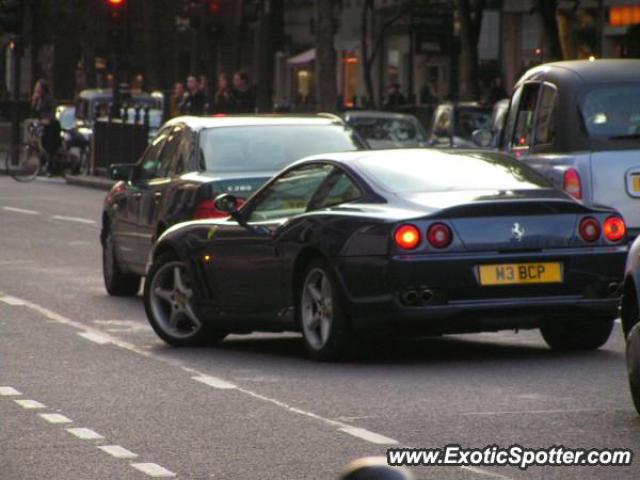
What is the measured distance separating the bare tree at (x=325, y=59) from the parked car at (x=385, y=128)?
11287mm

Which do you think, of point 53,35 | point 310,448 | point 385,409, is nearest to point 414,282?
point 385,409

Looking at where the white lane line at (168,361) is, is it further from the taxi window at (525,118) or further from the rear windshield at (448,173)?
the taxi window at (525,118)

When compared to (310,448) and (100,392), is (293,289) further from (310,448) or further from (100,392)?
(310,448)

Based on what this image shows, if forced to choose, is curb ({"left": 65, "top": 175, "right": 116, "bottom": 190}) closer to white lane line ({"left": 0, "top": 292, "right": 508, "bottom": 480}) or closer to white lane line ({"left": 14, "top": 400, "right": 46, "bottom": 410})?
white lane line ({"left": 0, "top": 292, "right": 508, "bottom": 480})

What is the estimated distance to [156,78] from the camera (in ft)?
268

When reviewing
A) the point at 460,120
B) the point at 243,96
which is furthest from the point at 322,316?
the point at 243,96

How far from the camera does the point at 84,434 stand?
10.0 meters

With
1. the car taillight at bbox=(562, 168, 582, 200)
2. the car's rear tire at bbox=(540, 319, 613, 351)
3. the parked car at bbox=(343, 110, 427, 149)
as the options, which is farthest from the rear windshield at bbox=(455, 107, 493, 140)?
the car's rear tire at bbox=(540, 319, 613, 351)

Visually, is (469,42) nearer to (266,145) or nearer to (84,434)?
(266,145)

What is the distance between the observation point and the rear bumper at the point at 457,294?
12.7 m

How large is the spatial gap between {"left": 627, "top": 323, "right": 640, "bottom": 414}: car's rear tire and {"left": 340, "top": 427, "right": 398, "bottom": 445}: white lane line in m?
1.16

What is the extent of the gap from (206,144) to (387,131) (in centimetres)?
1674

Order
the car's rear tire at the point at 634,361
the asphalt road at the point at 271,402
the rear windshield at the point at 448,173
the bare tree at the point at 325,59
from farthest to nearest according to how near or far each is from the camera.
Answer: the bare tree at the point at 325,59 → the rear windshield at the point at 448,173 → the car's rear tire at the point at 634,361 → the asphalt road at the point at 271,402

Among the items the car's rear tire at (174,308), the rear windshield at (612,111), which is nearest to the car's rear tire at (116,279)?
the car's rear tire at (174,308)
